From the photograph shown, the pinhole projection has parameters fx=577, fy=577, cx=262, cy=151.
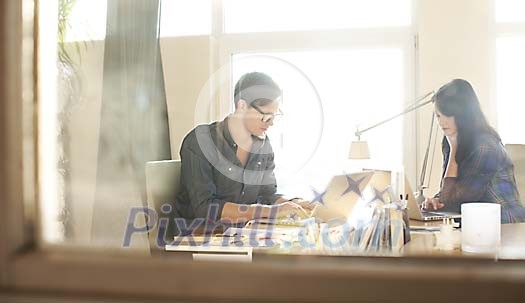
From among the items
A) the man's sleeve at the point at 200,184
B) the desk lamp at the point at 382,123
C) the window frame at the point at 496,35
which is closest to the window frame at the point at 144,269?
the man's sleeve at the point at 200,184

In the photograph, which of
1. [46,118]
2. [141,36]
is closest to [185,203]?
[141,36]

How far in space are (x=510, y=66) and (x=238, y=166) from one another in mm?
1166

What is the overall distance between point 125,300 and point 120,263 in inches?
0.6

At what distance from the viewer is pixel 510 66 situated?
6.63 feet

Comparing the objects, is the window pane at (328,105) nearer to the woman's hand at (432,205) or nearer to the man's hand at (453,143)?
the man's hand at (453,143)

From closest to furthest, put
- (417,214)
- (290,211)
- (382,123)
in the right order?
1. (417,214)
2. (290,211)
3. (382,123)

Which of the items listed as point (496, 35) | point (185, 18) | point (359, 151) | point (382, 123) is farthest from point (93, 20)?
point (496, 35)

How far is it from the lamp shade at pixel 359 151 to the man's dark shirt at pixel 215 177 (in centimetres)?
51

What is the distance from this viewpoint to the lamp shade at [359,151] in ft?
6.30

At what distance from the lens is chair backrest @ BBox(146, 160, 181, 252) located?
124cm

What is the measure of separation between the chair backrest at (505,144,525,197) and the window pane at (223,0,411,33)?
652mm

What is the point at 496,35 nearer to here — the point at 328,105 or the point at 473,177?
the point at 328,105

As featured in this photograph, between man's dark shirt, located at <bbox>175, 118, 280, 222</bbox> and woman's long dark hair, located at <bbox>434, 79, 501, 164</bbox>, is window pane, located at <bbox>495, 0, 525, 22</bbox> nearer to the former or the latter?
woman's long dark hair, located at <bbox>434, 79, 501, 164</bbox>

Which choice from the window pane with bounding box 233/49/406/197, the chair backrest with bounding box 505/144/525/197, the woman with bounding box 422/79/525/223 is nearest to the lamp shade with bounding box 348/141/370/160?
the window pane with bounding box 233/49/406/197
